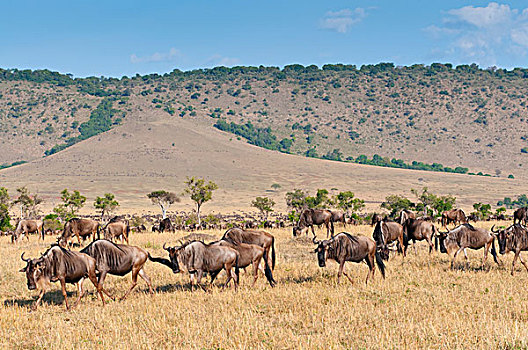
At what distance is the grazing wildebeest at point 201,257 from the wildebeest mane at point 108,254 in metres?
1.26

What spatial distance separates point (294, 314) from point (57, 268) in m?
5.99

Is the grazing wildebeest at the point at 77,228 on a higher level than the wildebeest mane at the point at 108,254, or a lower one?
lower

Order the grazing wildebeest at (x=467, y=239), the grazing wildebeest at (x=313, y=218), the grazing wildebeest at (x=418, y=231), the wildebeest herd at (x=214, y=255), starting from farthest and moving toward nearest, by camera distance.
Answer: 1. the grazing wildebeest at (x=313, y=218)
2. the grazing wildebeest at (x=418, y=231)
3. the grazing wildebeest at (x=467, y=239)
4. the wildebeest herd at (x=214, y=255)

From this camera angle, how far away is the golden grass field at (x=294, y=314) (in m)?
9.37

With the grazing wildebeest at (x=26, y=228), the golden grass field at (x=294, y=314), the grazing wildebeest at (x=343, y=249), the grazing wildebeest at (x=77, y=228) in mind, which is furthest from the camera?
the grazing wildebeest at (x=26, y=228)

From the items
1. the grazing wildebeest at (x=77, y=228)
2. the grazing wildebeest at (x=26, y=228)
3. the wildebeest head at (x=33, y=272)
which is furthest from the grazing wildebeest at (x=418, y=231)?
the grazing wildebeest at (x=26, y=228)

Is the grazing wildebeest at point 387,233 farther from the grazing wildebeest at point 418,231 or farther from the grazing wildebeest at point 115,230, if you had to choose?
the grazing wildebeest at point 115,230

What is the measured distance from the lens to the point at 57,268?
12.2 meters

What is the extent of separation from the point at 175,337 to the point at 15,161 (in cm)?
19428

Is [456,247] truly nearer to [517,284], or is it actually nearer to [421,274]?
[421,274]

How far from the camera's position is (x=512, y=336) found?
29.3 ft

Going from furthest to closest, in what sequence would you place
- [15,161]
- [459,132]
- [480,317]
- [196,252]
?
1. [459,132]
2. [15,161]
3. [196,252]
4. [480,317]

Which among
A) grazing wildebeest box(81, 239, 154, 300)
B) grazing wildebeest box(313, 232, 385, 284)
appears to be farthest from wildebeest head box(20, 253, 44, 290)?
grazing wildebeest box(313, 232, 385, 284)

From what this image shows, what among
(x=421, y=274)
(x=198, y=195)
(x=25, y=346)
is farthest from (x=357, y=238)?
(x=198, y=195)
